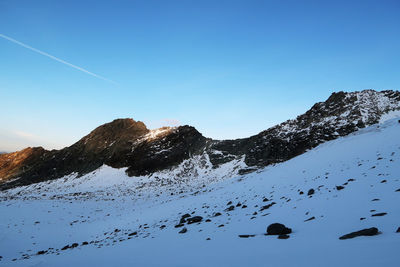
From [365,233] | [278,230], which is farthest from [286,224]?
[365,233]

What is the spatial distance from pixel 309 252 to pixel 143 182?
52.4 metres

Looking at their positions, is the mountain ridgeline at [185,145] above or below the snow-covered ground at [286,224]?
above

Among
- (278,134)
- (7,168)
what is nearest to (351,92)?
(278,134)

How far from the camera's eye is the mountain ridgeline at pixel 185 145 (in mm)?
42344

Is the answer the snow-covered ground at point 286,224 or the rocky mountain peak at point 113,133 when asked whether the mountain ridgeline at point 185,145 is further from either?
the snow-covered ground at point 286,224

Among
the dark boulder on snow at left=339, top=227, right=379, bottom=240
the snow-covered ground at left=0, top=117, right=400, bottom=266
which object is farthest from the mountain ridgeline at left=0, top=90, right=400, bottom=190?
the dark boulder on snow at left=339, top=227, right=379, bottom=240

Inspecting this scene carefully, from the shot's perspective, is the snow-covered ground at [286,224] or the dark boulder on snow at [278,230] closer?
the snow-covered ground at [286,224]

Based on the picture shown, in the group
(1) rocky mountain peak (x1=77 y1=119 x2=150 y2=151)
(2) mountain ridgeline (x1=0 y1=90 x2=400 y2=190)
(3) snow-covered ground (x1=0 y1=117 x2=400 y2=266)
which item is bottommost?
(3) snow-covered ground (x1=0 y1=117 x2=400 y2=266)

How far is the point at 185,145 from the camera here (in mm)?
67938

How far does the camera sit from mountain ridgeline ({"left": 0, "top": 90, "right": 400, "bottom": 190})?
1667 inches

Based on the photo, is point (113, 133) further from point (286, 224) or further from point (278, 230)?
point (278, 230)

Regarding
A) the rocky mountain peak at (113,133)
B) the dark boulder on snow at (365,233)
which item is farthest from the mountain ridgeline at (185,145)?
the dark boulder on snow at (365,233)

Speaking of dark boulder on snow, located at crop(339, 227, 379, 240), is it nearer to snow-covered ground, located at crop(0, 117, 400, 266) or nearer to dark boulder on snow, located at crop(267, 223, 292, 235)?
snow-covered ground, located at crop(0, 117, 400, 266)

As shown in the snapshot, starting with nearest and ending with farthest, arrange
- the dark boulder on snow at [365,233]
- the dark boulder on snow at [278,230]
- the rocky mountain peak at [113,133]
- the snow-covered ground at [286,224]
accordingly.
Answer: the snow-covered ground at [286,224] → the dark boulder on snow at [365,233] → the dark boulder on snow at [278,230] → the rocky mountain peak at [113,133]
